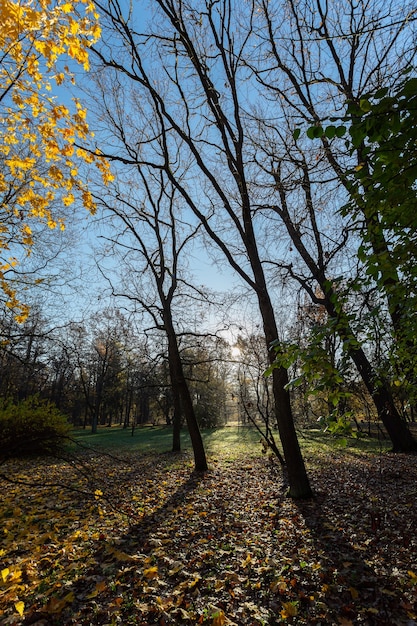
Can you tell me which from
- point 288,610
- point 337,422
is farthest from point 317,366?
point 288,610

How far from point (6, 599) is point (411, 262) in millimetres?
4565

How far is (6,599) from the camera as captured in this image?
2.71m

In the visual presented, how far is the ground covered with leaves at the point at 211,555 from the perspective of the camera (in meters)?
2.64

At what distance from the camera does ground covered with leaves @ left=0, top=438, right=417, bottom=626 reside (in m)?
2.64

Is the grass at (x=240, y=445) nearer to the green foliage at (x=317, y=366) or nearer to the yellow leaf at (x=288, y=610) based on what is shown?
the yellow leaf at (x=288, y=610)

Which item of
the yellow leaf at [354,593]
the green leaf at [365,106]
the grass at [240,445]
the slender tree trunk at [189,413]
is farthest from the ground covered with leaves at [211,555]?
the green leaf at [365,106]

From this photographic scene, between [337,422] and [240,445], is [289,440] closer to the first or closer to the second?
[337,422]

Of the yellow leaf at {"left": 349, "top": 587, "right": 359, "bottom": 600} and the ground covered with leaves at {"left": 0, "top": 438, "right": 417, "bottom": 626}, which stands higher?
the ground covered with leaves at {"left": 0, "top": 438, "right": 417, "bottom": 626}

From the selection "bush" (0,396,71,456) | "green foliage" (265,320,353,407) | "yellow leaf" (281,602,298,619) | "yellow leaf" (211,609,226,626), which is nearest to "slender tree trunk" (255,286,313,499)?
"yellow leaf" (281,602,298,619)

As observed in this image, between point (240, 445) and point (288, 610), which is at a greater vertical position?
point (240, 445)

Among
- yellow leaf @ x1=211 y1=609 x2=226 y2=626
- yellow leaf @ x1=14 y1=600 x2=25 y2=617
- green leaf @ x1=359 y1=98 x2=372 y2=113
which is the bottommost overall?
yellow leaf @ x1=211 y1=609 x2=226 y2=626

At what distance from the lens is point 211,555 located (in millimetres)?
3633

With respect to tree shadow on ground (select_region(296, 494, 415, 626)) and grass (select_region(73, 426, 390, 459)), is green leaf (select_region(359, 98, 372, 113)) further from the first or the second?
grass (select_region(73, 426, 390, 459))

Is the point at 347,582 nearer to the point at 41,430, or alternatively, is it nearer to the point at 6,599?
the point at 6,599
